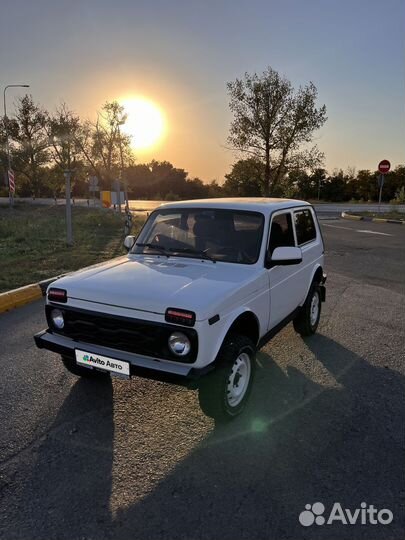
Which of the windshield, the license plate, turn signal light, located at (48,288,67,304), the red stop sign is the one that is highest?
the red stop sign

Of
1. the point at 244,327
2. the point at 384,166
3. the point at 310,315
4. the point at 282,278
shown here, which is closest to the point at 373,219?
the point at 384,166

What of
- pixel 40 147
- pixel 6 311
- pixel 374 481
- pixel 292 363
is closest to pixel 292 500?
pixel 374 481

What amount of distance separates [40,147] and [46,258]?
121 ft

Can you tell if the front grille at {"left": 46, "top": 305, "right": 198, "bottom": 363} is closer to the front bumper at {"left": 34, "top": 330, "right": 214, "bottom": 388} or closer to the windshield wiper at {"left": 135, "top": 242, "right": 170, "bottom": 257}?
the front bumper at {"left": 34, "top": 330, "right": 214, "bottom": 388}

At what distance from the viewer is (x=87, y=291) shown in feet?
10.7

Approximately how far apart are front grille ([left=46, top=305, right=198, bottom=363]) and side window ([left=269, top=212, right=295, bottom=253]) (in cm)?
155

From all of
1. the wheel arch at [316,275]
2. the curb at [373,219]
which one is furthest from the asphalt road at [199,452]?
the curb at [373,219]

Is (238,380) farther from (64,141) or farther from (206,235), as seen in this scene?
(64,141)

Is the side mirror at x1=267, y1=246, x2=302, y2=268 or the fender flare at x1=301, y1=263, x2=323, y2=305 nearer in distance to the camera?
the side mirror at x1=267, y1=246, x2=302, y2=268

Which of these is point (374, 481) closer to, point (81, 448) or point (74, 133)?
point (81, 448)

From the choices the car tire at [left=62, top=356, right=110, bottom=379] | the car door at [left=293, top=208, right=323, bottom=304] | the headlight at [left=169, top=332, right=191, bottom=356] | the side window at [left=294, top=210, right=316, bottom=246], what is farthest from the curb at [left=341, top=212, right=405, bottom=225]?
the headlight at [left=169, top=332, right=191, bottom=356]

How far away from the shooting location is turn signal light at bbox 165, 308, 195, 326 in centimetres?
283

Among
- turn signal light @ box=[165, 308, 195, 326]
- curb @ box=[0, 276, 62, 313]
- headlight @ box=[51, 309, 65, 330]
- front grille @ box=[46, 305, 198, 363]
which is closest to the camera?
turn signal light @ box=[165, 308, 195, 326]

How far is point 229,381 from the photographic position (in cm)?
329
